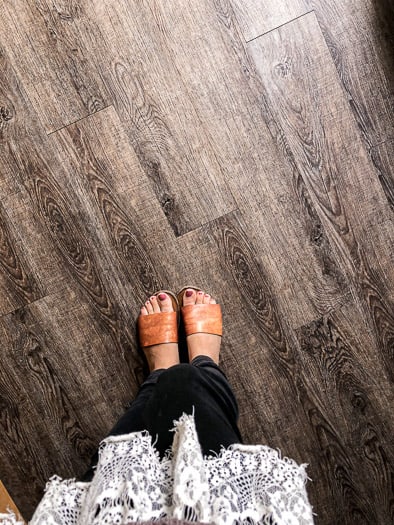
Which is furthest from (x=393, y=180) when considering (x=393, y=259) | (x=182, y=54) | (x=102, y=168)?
(x=102, y=168)

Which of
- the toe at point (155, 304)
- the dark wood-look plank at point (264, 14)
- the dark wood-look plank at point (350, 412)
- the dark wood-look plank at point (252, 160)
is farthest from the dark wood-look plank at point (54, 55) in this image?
the dark wood-look plank at point (350, 412)

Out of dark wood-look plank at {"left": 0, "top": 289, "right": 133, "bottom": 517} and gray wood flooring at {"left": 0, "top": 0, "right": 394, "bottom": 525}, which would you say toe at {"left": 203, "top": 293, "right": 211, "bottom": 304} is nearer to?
gray wood flooring at {"left": 0, "top": 0, "right": 394, "bottom": 525}

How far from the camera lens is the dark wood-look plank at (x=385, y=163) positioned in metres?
1.32

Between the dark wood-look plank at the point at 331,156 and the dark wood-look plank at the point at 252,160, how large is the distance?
0.12ft

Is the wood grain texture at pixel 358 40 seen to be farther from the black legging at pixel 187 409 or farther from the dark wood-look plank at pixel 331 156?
the black legging at pixel 187 409

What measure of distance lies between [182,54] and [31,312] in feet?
2.49

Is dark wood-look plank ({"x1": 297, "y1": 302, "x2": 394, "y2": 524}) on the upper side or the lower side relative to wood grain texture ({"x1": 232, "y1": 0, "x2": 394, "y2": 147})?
lower

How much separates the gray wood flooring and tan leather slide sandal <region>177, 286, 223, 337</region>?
0.04 m

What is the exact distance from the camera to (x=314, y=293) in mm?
1316

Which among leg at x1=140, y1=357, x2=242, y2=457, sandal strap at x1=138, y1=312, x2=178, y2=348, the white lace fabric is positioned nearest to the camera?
the white lace fabric

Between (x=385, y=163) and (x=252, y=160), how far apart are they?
1.14ft

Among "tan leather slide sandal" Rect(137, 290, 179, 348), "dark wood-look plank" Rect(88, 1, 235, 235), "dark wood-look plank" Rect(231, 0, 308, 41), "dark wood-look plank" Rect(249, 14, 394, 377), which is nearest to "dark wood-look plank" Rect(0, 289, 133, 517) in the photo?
"tan leather slide sandal" Rect(137, 290, 179, 348)

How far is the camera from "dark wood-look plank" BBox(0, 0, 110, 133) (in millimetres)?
1272

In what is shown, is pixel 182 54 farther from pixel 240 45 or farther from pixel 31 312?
pixel 31 312
